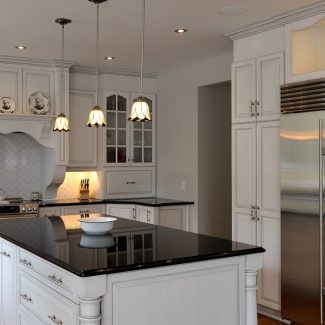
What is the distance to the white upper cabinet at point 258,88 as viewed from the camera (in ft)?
13.4

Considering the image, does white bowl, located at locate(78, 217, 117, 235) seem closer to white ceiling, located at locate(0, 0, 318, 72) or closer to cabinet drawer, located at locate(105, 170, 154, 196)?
white ceiling, located at locate(0, 0, 318, 72)

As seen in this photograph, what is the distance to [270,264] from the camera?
414cm

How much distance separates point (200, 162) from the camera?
577cm

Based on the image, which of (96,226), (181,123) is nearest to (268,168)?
(96,226)

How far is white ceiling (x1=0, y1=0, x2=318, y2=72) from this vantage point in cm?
371

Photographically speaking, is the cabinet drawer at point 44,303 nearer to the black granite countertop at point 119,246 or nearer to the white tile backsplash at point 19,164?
the black granite countertop at point 119,246

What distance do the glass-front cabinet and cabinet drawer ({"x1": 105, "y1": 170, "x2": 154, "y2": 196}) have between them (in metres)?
0.12

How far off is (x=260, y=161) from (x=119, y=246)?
1909 millimetres

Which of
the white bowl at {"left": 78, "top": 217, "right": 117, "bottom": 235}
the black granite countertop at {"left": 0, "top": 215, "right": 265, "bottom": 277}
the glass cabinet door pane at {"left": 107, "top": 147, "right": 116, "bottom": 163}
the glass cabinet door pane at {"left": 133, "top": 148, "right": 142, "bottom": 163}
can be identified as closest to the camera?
the black granite countertop at {"left": 0, "top": 215, "right": 265, "bottom": 277}

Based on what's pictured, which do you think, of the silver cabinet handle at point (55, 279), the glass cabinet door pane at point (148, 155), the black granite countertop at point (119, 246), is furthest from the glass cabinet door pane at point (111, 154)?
the silver cabinet handle at point (55, 279)

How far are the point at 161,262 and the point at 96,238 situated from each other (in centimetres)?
77

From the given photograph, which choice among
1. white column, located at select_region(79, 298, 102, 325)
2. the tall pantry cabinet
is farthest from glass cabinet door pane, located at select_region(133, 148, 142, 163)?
white column, located at select_region(79, 298, 102, 325)

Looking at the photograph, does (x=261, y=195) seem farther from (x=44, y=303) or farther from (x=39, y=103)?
(x=39, y=103)

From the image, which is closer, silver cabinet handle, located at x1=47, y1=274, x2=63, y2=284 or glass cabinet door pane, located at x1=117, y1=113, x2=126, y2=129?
silver cabinet handle, located at x1=47, y1=274, x2=63, y2=284
